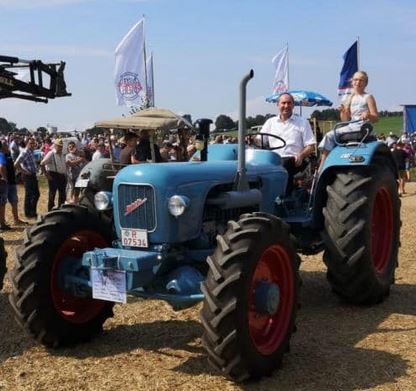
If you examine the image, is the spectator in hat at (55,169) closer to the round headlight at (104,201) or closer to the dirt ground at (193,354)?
the dirt ground at (193,354)

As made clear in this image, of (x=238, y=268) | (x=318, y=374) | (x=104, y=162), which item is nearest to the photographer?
(x=238, y=268)

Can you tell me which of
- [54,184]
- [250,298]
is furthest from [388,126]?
[250,298]

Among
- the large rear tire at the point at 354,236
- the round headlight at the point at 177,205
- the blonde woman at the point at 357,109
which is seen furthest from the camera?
the blonde woman at the point at 357,109

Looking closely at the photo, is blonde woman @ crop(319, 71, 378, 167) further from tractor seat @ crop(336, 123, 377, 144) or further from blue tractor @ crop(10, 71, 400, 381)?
blue tractor @ crop(10, 71, 400, 381)

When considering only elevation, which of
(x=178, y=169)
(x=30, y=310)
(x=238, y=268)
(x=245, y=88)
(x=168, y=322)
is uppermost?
(x=245, y=88)

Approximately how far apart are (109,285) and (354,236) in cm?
213

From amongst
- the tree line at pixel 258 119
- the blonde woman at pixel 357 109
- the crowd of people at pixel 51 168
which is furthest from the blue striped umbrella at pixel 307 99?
the blonde woman at pixel 357 109

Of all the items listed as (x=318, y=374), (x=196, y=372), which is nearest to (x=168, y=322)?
(x=196, y=372)

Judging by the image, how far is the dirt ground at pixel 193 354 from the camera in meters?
3.80

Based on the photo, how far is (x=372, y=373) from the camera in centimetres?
390

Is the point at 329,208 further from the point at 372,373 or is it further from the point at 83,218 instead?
the point at 83,218

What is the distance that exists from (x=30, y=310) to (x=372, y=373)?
2276mm

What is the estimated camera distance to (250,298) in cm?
385

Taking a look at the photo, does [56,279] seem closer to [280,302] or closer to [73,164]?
[280,302]
